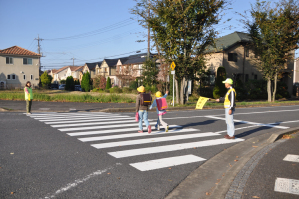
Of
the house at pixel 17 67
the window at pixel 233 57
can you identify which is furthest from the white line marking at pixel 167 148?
the house at pixel 17 67

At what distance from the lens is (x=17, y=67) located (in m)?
45.3

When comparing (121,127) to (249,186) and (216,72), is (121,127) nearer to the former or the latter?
(249,186)

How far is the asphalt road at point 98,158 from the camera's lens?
158 inches

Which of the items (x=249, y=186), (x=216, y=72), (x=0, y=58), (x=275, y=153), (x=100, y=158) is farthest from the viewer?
(x=0, y=58)

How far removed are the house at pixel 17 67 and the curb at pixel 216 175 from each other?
44.2 metres

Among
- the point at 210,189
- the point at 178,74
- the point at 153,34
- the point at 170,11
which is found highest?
the point at 170,11

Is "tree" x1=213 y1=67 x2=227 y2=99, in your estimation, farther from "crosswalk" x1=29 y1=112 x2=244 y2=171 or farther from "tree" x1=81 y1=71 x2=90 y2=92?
"tree" x1=81 y1=71 x2=90 y2=92

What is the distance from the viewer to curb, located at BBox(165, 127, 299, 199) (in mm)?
3971

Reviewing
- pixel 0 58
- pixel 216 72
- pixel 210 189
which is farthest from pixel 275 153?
pixel 0 58

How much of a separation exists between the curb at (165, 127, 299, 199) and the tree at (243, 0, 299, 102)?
20.1m

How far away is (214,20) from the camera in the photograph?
59.7 ft

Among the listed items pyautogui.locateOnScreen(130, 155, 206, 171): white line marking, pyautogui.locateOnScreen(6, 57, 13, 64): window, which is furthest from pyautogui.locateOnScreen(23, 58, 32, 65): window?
pyautogui.locateOnScreen(130, 155, 206, 171): white line marking

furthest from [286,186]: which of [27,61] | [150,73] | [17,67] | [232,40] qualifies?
[27,61]

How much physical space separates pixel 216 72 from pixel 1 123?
2662 cm
